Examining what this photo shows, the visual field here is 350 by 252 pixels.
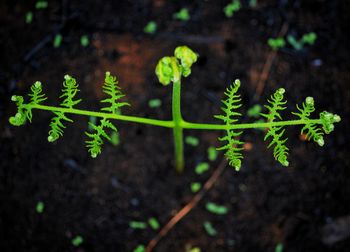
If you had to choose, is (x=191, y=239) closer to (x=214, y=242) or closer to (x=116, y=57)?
(x=214, y=242)

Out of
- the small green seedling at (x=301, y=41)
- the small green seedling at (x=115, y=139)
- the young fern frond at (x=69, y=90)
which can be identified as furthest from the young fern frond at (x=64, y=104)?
the small green seedling at (x=301, y=41)

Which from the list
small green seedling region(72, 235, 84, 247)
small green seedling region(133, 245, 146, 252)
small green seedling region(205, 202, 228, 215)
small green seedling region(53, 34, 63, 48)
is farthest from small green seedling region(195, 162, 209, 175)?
small green seedling region(53, 34, 63, 48)

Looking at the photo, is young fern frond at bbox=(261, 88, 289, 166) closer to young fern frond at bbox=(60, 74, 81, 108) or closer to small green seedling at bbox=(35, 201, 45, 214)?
young fern frond at bbox=(60, 74, 81, 108)

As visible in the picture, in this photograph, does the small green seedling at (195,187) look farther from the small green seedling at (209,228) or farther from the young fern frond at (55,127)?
the young fern frond at (55,127)

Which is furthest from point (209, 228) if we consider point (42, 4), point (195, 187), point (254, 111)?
point (42, 4)

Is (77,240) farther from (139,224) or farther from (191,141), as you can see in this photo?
(191,141)

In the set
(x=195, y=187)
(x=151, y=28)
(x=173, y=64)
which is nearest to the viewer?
(x=173, y=64)

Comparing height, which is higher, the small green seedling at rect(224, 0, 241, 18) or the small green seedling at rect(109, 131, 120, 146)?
the small green seedling at rect(224, 0, 241, 18)
